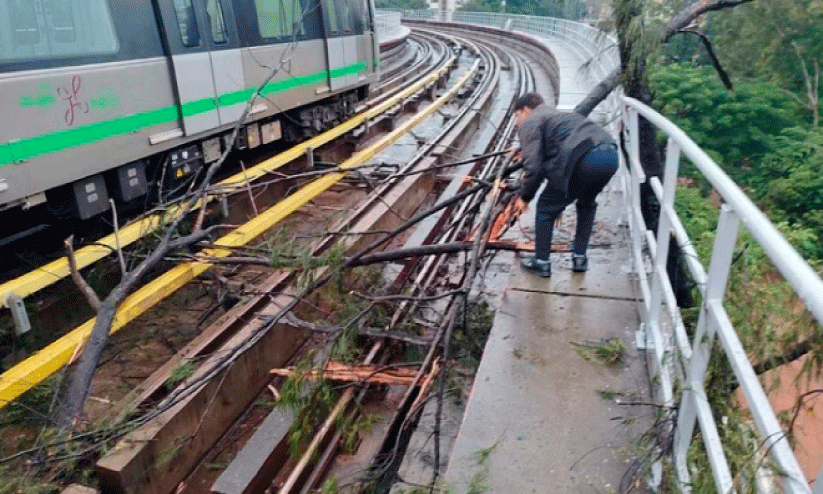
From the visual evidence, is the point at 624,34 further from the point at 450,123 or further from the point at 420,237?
the point at 450,123

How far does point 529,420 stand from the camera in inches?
123

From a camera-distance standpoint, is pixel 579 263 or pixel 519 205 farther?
pixel 519 205

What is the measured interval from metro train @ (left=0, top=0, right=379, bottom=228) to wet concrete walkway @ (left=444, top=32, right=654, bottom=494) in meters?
3.31

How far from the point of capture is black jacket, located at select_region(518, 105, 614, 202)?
4297 mm

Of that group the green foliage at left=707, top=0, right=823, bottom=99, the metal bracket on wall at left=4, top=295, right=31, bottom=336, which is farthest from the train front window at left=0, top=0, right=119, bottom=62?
the green foliage at left=707, top=0, right=823, bottom=99

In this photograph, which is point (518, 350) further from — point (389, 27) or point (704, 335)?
point (389, 27)

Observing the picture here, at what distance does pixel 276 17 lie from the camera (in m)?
8.99

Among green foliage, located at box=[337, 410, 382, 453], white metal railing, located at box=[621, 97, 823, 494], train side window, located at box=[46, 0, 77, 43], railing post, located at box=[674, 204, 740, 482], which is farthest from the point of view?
train side window, located at box=[46, 0, 77, 43]

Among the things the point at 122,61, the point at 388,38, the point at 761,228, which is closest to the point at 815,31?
the point at 388,38

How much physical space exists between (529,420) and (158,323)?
390 centimetres

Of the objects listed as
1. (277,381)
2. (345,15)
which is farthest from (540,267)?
(345,15)

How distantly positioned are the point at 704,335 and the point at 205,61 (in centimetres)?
670

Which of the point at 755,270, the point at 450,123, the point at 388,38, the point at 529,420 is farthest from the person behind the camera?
the point at 388,38

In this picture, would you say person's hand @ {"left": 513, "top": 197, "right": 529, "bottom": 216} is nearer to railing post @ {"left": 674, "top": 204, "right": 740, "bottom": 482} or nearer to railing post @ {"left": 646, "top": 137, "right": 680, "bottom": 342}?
railing post @ {"left": 646, "top": 137, "right": 680, "bottom": 342}
